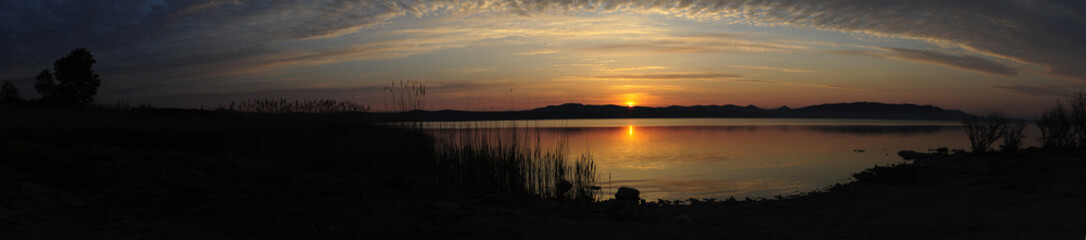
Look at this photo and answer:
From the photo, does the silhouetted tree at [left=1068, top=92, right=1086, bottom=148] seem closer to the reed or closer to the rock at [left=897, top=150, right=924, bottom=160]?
the rock at [left=897, top=150, right=924, bottom=160]

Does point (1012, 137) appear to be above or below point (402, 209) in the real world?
above

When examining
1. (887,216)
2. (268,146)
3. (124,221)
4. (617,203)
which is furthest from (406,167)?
(887,216)

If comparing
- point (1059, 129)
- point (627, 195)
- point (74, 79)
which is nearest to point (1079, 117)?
point (1059, 129)

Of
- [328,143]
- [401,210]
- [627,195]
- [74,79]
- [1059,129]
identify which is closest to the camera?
[401,210]

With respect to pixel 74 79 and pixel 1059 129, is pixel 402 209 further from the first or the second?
pixel 74 79

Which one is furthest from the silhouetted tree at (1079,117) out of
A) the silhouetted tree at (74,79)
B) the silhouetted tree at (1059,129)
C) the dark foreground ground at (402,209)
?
the silhouetted tree at (74,79)

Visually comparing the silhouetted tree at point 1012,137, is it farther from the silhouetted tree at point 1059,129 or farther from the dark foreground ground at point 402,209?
the dark foreground ground at point 402,209

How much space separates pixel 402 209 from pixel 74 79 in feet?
108

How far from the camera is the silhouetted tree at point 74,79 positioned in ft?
98.1

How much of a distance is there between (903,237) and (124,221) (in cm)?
701

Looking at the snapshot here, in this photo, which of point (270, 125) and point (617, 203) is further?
point (270, 125)

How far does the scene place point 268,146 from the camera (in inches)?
435

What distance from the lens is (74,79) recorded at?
30.2m

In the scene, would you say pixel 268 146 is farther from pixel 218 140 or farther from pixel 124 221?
pixel 124 221
